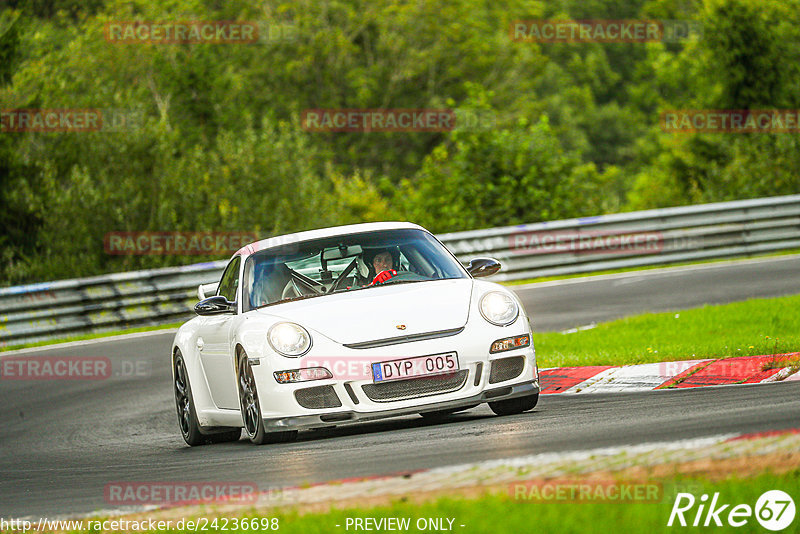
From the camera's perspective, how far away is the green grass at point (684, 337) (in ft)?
34.4

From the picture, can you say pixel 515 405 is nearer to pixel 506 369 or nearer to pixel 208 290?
pixel 506 369

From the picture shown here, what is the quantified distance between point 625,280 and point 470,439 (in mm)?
12885

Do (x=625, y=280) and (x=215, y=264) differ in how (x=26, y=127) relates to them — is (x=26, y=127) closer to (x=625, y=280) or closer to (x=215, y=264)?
(x=215, y=264)

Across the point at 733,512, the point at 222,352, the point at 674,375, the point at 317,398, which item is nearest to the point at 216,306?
the point at 222,352

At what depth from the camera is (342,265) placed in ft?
30.6

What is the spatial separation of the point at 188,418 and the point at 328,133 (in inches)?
2038

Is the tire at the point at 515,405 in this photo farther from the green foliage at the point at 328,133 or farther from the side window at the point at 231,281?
the green foliage at the point at 328,133

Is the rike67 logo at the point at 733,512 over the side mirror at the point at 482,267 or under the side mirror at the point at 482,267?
under

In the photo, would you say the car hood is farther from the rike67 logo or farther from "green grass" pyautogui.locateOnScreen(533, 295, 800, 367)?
the rike67 logo

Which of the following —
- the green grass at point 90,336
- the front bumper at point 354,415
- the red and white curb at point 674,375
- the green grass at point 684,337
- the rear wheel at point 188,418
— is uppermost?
the front bumper at point 354,415

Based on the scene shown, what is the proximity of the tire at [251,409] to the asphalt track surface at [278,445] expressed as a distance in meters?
0.10

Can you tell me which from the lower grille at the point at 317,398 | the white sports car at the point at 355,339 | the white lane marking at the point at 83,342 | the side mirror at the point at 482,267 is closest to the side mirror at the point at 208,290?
the white sports car at the point at 355,339

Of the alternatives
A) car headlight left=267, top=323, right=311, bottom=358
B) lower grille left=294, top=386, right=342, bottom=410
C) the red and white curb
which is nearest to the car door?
car headlight left=267, top=323, right=311, bottom=358

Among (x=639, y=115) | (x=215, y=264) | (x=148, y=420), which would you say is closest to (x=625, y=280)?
(x=215, y=264)
